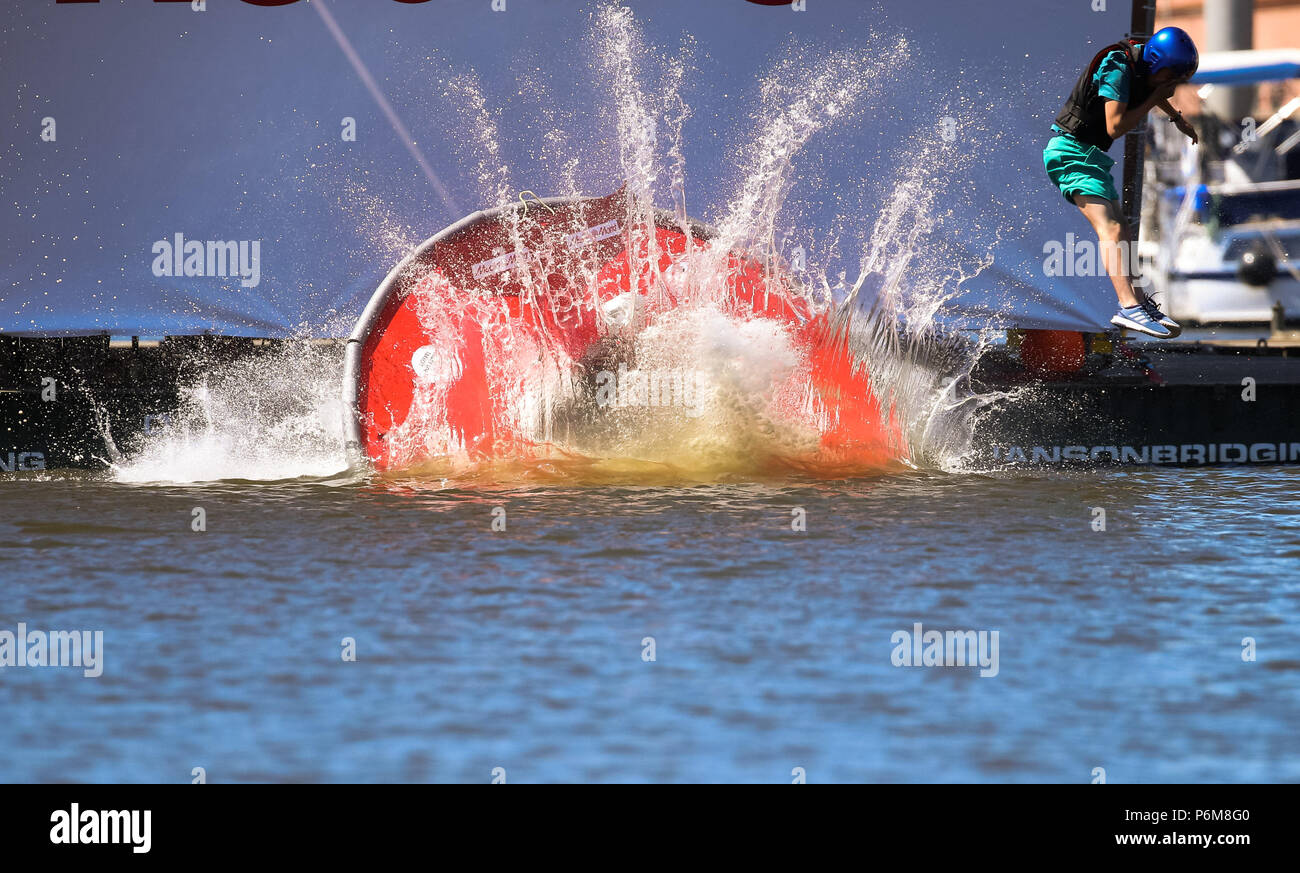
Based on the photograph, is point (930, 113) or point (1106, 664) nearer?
point (1106, 664)

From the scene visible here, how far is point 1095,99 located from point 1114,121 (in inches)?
17.0

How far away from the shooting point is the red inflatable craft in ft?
27.2

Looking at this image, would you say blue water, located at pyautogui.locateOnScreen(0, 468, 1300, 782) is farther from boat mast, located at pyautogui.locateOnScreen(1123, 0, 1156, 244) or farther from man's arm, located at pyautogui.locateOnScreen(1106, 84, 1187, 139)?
boat mast, located at pyautogui.locateOnScreen(1123, 0, 1156, 244)

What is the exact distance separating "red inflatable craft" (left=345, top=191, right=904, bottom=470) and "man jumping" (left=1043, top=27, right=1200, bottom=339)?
1.68 meters

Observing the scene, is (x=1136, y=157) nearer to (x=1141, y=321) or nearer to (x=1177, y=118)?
(x=1177, y=118)

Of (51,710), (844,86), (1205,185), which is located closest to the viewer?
(51,710)

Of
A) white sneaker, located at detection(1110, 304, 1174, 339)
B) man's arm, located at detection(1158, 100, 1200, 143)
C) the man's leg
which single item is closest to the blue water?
white sneaker, located at detection(1110, 304, 1174, 339)

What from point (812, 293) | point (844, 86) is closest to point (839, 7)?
point (844, 86)

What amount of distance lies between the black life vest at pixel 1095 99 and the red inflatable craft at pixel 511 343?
177cm

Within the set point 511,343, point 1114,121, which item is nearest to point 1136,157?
point 1114,121

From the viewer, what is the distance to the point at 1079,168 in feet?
23.9

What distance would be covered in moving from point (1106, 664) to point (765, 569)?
150cm

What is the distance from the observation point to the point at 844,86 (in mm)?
9047

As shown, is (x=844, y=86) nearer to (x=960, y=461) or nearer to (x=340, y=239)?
(x=960, y=461)
